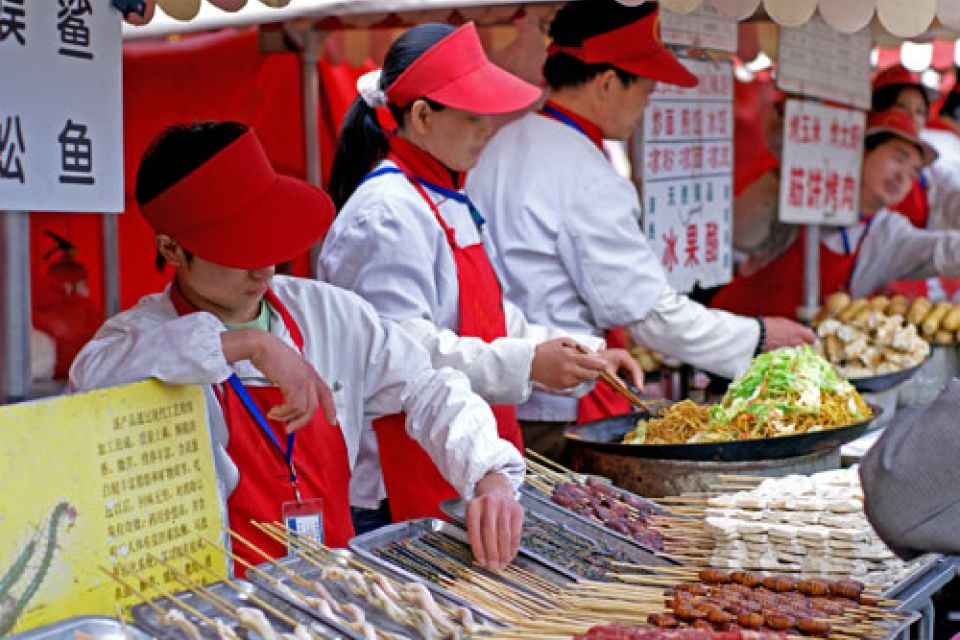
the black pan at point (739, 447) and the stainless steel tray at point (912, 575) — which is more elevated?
the black pan at point (739, 447)

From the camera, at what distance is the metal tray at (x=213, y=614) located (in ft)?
7.58

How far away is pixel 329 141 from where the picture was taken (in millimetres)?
7715

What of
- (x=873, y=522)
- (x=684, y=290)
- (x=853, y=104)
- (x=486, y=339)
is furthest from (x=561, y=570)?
(x=853, y=104)

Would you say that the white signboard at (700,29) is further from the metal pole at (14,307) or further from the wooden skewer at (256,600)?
the wooden skewer at (256,600)

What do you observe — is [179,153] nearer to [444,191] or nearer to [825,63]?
[444,191]

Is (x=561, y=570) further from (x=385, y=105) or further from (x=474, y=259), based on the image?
(x=385, y=105)

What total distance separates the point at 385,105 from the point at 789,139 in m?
2.99

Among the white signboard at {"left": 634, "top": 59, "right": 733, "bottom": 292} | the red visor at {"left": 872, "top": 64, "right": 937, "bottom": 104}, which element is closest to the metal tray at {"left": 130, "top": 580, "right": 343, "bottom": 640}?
the white signboard at {"left": 634, "top": 59, "right": 733, "bottom": 292}

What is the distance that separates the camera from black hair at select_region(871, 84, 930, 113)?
7578 mm

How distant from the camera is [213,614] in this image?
7.87ft

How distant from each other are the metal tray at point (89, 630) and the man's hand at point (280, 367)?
0.60 m

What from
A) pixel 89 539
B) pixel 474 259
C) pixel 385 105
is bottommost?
pixel 89 539

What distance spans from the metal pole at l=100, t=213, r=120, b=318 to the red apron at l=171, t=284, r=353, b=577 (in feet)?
11.9

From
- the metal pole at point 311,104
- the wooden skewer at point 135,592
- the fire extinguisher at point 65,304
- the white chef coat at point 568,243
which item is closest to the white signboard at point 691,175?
the white chef coat at point 568,243
